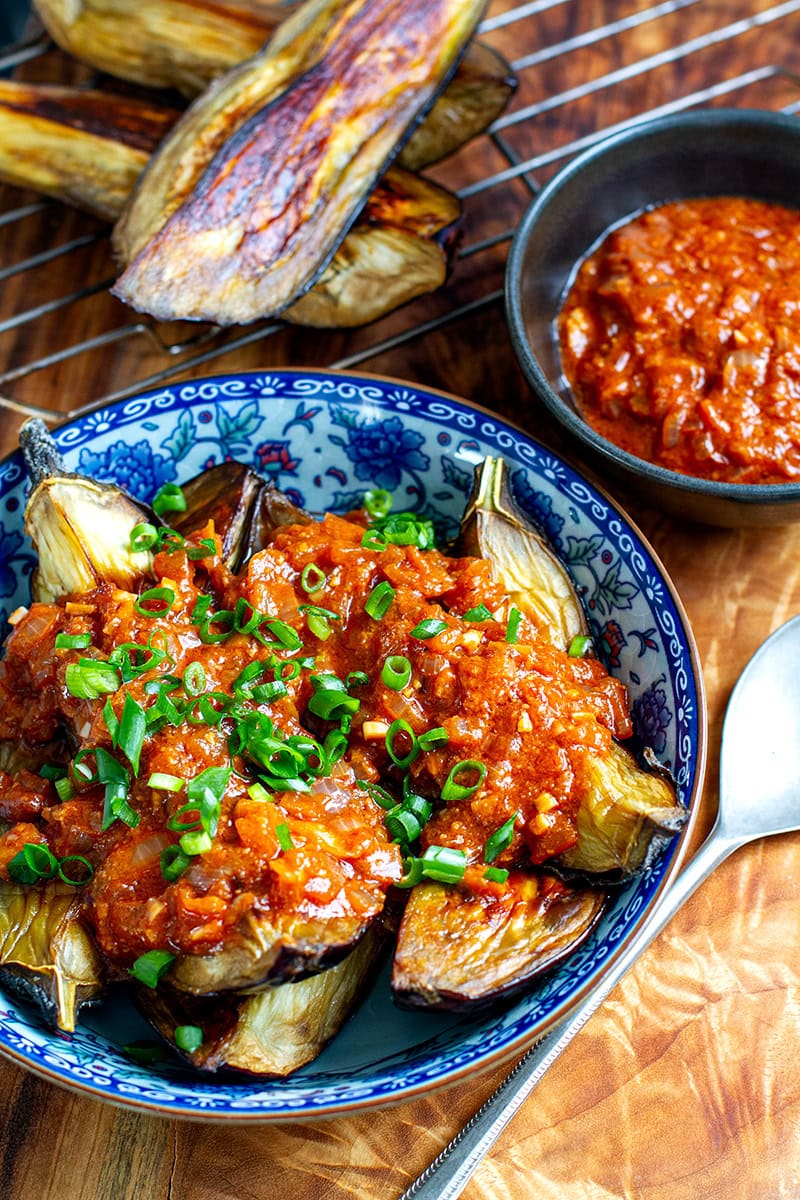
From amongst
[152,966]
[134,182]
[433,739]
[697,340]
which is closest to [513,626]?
[433,739]

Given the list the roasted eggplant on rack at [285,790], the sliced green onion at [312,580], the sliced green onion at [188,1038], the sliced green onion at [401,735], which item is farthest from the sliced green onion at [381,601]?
the sliced green onion at [188,1038]

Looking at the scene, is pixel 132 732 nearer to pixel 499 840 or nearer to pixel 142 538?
pixel 142 538

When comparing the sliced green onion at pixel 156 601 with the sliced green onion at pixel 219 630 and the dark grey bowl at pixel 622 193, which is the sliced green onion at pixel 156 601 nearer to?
the sliced green onion at pixel 219 630

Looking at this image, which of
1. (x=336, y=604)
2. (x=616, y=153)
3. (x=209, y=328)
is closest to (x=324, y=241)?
(x=209, y=328)

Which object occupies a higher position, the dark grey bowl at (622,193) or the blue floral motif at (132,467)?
the dark grey bowl at (622,193)

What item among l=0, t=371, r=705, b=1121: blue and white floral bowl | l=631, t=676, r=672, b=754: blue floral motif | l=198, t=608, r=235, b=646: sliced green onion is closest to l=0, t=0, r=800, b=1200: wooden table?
l=0, t=371, r=705, b=1121: blue and white floral bowl

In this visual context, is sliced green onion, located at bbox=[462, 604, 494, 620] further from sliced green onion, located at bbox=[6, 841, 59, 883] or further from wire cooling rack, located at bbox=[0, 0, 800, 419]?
wire cooling rack, located at bbox=[0, 0, 800, 419]

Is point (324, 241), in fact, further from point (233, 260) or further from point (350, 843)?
point (350, 843)
